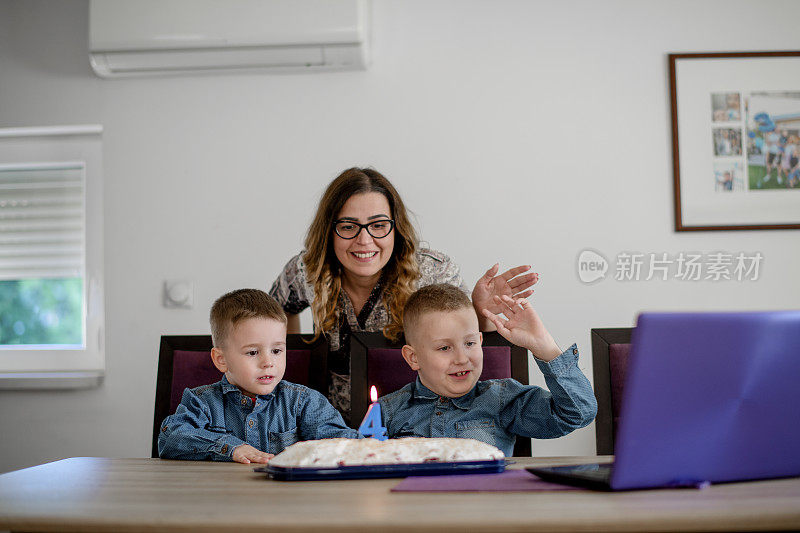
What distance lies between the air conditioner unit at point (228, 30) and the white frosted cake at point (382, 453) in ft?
6.32

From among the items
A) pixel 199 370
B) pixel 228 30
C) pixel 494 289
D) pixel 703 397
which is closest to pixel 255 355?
pixel 199 370

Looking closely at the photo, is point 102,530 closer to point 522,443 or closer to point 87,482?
point 87,482

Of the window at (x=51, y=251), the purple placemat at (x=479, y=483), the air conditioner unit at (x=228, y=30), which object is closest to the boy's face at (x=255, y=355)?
the purple placemat at (x=479, y=483)

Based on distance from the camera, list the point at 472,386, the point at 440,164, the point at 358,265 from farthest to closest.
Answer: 1. the point at 440,164
2. the point at 358,265
3. the point at 472,386

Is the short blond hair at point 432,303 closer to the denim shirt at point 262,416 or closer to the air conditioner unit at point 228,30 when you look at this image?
the denim shirt at point 262,416

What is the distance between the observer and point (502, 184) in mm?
2697

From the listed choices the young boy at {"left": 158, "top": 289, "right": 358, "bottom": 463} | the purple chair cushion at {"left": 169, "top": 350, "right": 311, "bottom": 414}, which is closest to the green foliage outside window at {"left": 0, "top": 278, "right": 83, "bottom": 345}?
the purple chair cushion at {"left": 169, "top": 350, "right": 311, "bottom": 414}

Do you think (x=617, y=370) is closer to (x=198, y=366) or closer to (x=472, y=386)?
(x=472, y=386)

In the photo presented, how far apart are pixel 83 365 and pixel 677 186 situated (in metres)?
2.51

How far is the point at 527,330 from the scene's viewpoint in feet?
4.21

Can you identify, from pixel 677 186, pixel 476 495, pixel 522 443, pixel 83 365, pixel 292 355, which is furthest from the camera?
pixel 83 365

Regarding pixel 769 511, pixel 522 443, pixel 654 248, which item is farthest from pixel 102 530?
pixel 654 248

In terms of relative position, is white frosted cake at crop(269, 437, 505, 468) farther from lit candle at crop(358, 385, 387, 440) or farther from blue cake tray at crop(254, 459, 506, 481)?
lit candle at crop(358, 385, 387, 440)

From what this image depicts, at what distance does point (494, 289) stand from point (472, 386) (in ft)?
1.07
